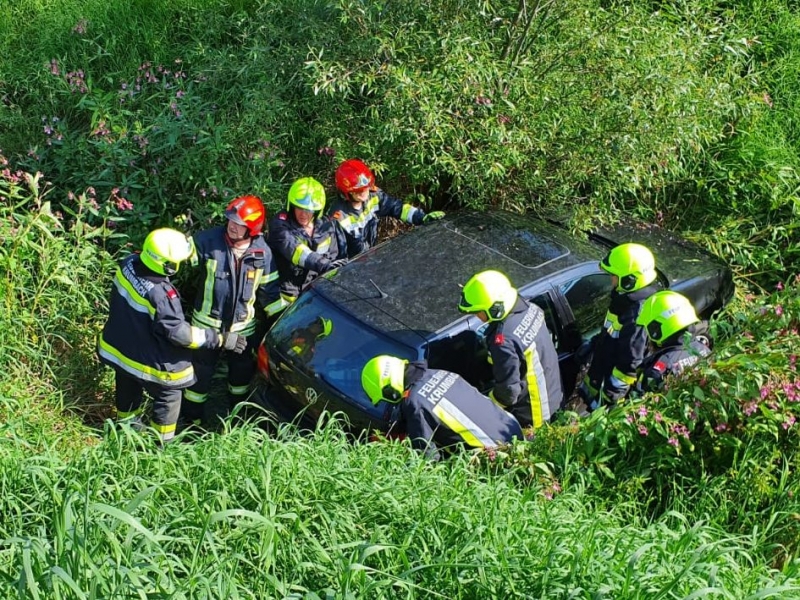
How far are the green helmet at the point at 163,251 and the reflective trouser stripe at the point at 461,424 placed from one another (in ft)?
6.19

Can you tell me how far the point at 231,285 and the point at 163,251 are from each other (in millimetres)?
652

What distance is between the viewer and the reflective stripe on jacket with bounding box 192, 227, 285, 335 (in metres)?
5.31

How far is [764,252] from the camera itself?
725cm

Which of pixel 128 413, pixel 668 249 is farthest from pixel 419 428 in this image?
pixel 668 249

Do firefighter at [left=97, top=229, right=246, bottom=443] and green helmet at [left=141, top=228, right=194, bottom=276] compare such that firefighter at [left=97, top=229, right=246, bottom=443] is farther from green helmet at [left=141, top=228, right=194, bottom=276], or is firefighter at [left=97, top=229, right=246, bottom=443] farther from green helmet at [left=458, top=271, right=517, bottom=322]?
green helmet at [left=458, top=271, right=517, bottom=322]

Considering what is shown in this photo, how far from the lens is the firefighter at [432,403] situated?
13.7ft

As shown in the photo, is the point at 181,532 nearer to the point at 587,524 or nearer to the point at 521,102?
the point at 587,524

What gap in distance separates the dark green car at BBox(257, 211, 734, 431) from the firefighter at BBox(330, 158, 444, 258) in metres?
0.66

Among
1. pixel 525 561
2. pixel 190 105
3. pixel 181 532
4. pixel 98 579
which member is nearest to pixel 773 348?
pixel 525 561

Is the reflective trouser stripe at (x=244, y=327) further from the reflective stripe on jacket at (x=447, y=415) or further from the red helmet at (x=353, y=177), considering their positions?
the reflective stripe on jacket at (x=447, y=415)

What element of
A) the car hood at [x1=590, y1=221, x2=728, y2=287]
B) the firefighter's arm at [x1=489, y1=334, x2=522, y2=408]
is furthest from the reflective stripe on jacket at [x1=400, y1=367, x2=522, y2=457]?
the car hood at [x1=590, y1=221, x2=728, y2=287]

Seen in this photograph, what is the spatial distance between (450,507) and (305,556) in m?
0.64

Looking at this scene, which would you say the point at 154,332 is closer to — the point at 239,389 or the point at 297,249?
the point at 239,389

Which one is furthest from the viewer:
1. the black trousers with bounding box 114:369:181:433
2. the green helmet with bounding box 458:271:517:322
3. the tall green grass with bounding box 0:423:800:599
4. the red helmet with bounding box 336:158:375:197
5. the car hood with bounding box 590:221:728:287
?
the red helmet with bounding box 336:158:375:197
